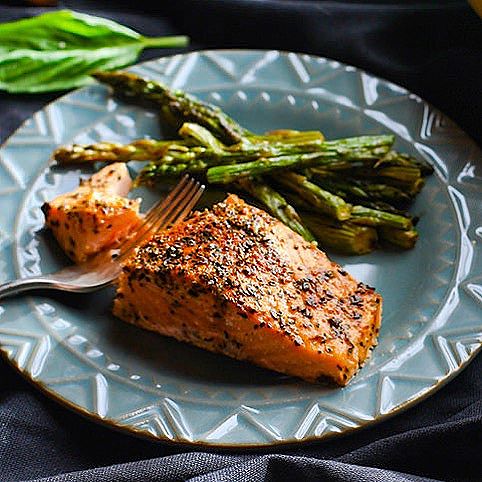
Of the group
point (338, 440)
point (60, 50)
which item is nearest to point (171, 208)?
point (338, 440)

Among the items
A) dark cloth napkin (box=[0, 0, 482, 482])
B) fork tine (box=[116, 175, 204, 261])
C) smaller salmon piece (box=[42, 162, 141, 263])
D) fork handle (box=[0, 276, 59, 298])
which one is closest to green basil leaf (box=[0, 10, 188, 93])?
dark cloth napkin (box=[0, 0, 482, 482])

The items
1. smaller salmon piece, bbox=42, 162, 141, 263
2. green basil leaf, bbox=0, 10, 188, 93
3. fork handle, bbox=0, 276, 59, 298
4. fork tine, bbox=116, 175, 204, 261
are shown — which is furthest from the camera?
green basil leaf, bbox=0, 10, 188, 93

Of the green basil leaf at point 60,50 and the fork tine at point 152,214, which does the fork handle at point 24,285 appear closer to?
the fork tine at point 152,214

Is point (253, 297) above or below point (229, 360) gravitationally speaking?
above

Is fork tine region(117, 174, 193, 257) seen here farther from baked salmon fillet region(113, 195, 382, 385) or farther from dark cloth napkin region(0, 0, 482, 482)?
dark cloth napkin region(0, 0, 482, 482)

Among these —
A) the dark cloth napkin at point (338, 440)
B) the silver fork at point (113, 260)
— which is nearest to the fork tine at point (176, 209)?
the silver fork at point (113, 260)

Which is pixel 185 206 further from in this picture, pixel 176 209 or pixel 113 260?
pixel 113 260
